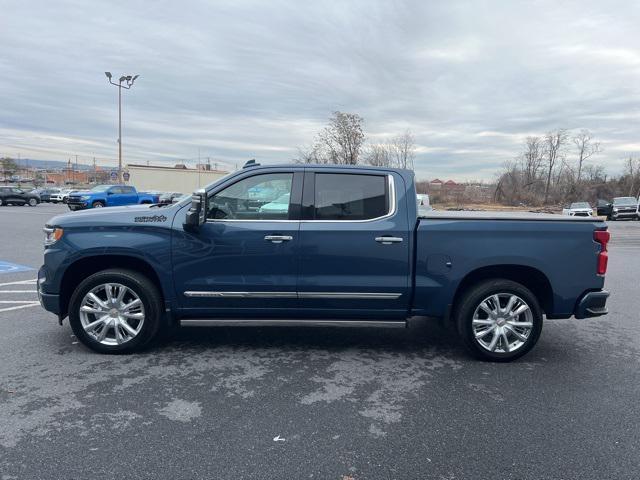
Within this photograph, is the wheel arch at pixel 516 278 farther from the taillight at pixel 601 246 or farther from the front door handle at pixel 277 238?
the front door handle at pixel 277 238

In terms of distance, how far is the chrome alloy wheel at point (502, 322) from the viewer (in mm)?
4809

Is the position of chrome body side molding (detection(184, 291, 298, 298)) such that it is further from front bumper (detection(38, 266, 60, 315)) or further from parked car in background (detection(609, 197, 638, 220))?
parked car in background (detection(609, 197, 638, 220))

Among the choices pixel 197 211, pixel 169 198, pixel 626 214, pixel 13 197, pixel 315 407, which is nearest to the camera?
pixel 315 407

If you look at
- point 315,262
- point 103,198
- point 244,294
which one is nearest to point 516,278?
point 315,262

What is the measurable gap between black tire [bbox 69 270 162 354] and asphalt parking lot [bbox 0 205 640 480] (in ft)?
0.49

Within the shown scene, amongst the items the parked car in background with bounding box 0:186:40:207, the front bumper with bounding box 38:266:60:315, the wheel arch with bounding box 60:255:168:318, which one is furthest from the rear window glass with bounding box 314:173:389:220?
the parked car in background with bounding box 0:186:40:207

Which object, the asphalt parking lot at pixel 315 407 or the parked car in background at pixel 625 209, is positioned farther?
the parked car in background at pixel 625 209

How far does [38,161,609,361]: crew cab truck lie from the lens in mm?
4734

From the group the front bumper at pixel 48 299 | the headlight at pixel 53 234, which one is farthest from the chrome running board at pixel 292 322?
the headlight at pixel 53 234

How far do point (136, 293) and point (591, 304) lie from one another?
4403 millimetres

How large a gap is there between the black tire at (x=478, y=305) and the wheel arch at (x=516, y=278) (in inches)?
3.6

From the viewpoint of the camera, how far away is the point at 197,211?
181 inches

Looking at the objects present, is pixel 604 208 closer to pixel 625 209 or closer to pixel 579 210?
pixel 625 209

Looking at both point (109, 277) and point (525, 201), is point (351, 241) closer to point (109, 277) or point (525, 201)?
point (109, 277)
